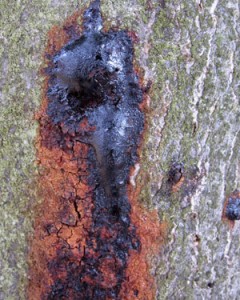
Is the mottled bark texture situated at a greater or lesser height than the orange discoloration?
greater

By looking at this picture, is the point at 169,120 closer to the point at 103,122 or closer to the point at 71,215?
the point at 103,122

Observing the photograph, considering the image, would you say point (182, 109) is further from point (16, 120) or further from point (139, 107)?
point (16, 120)

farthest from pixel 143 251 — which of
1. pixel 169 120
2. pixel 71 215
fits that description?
pixel 169 120

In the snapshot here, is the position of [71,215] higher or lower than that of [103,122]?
lower

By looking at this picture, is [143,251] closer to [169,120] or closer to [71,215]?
[71,215]

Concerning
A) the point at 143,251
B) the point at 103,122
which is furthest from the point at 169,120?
the point at 143,251
